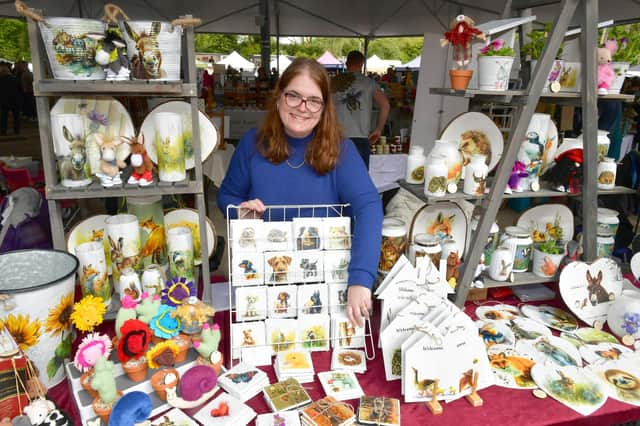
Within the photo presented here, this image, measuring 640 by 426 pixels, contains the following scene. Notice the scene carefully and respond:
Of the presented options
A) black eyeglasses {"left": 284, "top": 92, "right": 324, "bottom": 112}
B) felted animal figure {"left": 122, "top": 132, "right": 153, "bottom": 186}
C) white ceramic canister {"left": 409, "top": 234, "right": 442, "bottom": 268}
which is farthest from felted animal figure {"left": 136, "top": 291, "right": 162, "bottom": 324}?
white ceramic canister {"left": 409, "top": 234, "right": 442, "bottom": 268}

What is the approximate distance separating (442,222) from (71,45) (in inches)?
51.6

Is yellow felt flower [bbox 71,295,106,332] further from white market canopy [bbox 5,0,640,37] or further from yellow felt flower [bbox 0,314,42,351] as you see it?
white market canopy [bbox 5,0,640,37]

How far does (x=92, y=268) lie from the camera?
1.29 meters

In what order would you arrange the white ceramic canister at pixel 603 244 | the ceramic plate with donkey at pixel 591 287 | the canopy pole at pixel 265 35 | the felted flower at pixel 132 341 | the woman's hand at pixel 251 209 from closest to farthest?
1. the felted flower at pixel 132 341
2. the woman's hand at pixel 251 209
3. the ceramic plate with donkey at pixel 591 287
4. the white ceramic canister at pixel 603 244
5. the canopy pole at pixel 265 35

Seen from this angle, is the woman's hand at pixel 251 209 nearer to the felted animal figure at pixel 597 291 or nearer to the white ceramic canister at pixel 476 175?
the white ceramic canister at pixel 476 175

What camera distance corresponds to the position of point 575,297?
1584 millimetres

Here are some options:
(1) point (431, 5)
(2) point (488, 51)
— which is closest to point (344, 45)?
(1) point (431, 5)

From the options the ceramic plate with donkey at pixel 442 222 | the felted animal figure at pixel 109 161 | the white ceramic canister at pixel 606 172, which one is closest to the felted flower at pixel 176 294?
the felted animal figure at pixel 109 161

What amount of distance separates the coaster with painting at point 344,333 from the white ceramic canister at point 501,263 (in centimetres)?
63

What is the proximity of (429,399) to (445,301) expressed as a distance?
26cm

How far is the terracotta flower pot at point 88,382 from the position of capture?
3.34 ft

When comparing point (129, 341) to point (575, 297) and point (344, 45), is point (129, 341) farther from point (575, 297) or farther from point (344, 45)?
point (344, 45)

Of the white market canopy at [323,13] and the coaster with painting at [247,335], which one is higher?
the white market canopy at [323,13]

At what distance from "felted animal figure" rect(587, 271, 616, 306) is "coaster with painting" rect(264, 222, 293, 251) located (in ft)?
3.67
